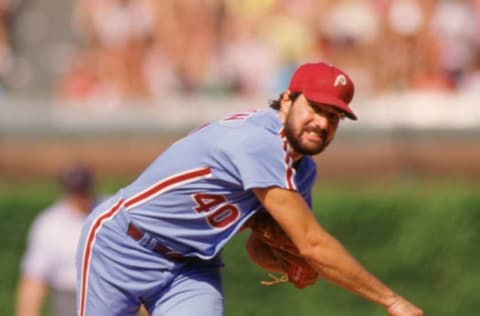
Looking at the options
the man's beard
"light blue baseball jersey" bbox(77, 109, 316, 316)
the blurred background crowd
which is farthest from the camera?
the blurred background crowd

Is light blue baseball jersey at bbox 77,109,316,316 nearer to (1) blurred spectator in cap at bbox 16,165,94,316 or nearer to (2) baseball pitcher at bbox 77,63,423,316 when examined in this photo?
(2) baseball pitcher at bbox 77,63,423,316

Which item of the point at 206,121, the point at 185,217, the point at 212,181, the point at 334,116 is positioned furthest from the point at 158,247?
the point at 206,121

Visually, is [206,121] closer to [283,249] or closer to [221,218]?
[283,249]

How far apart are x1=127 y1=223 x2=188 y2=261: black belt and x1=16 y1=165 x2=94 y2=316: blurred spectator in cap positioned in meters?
3.67

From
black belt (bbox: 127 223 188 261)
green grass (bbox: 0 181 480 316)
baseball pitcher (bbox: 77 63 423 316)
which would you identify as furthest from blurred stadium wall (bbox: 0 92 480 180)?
black belt (bbox: 127 223 188 261)

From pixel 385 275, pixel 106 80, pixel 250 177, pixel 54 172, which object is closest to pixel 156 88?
pixel 106 80

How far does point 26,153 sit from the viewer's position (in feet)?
46.1

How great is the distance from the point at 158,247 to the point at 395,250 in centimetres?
624

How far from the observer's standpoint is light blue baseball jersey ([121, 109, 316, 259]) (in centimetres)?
595

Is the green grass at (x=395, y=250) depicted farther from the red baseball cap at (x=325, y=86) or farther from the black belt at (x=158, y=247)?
the red baseball cap at (x=325, y=86)

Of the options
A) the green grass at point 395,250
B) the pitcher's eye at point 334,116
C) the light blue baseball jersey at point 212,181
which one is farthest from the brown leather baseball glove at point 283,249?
the green grass at point 395,250

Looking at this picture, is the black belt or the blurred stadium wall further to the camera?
the blurred stadium wall

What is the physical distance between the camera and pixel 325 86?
19.4 feet

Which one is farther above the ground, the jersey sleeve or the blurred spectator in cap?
the jersey sleeve
